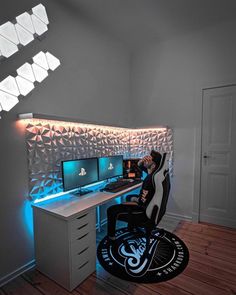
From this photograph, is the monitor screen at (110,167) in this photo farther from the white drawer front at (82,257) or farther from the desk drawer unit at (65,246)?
the white drawer front at (82,257)

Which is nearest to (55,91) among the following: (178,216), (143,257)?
(143,257)

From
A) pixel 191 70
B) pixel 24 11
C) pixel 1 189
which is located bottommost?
pixel 1 189

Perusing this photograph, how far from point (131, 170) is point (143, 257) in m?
1.38

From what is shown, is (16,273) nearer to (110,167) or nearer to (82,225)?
(82,225)

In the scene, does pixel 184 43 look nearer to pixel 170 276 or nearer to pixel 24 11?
pixel 24 11

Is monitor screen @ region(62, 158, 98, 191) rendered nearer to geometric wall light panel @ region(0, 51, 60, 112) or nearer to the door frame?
geometric wall light panel @ region(0, 51, 60, 112)

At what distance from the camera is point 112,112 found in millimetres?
3086

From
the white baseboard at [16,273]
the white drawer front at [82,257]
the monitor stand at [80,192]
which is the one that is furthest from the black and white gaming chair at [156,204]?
the white baseboard at [16,273]

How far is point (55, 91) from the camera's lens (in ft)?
6.94

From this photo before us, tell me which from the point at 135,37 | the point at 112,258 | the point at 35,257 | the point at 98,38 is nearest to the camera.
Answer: the point at 35,257

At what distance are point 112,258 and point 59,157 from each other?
4.26ft

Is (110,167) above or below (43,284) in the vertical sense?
above

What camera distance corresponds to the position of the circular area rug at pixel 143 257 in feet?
5.81

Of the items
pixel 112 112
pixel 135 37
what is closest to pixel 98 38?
pixel 135 37
